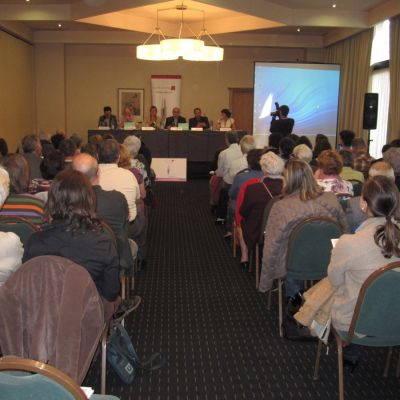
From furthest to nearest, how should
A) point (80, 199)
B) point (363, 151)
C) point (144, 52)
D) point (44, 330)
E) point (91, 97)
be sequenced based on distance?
point (91, 97)
point (144, 52)
point (363, 151)
point (80, 199)
point (44, 330)

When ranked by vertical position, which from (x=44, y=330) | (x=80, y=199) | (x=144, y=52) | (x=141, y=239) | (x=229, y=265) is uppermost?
(x=144, y=52)

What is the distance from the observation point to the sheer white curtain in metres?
10.3

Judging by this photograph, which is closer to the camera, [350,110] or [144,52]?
Result: [144,52]

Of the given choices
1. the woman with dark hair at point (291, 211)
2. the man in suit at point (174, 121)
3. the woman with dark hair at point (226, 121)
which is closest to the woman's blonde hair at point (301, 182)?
the woman with dark hair at point (291, 211)

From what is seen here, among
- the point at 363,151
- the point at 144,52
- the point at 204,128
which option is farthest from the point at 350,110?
the point at 363,151

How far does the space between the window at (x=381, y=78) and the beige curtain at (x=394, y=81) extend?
46 cm

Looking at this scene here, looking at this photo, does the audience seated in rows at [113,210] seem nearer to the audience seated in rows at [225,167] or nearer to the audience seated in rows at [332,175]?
the audience seated in rows at [332,175]

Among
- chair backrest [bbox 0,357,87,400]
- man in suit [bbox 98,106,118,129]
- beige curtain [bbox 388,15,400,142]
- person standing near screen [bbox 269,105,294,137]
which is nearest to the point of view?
chair backrest [bbox 0,357,87,400]

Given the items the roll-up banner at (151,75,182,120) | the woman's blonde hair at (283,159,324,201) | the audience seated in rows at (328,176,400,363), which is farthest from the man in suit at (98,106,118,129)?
the audience seated in rows at (328,176,400,363)

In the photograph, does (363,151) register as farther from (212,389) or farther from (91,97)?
(91,97)

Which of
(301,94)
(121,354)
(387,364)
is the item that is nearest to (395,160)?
(387,364)

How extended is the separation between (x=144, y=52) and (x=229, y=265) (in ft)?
17.1

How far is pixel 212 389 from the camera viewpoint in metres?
2.78

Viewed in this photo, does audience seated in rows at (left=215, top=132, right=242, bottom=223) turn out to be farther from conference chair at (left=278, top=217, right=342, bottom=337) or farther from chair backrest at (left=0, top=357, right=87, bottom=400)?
chair backrest at (left=0, top=357, right=87, bottom=400)
